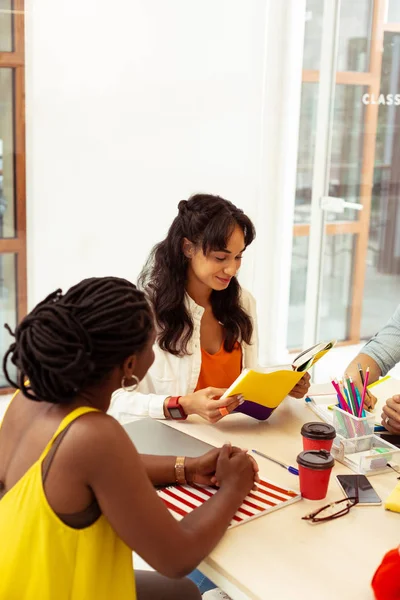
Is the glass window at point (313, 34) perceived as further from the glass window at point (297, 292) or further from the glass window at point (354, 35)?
the glass window at point (297, 292)

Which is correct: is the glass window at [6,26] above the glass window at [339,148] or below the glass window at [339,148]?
above

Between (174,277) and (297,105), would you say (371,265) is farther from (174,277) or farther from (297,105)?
(174,277)

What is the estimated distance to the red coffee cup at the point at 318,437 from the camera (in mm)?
1620

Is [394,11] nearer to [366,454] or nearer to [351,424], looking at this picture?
[351,424]

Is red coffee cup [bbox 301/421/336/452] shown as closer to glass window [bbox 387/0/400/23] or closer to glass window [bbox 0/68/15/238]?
glass window [bbox 0/68/15/238]

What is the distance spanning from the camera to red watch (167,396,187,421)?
74.3 inches

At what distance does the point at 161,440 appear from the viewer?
5.82 ft

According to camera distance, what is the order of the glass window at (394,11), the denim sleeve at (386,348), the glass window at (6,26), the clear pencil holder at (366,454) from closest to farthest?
the clear pencil holder at (366,454), the denim sleeve at (386,348), the glass window at (6,26), the glass window at (394,11)

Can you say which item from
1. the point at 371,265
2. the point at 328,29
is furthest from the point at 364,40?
the point at 371,265

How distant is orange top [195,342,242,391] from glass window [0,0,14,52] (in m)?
1.83

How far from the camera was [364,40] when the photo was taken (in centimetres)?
390

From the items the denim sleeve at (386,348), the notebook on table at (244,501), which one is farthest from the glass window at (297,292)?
the notebook on table at (244,501)

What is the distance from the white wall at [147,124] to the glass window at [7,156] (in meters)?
0.08

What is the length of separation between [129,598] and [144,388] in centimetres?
89
